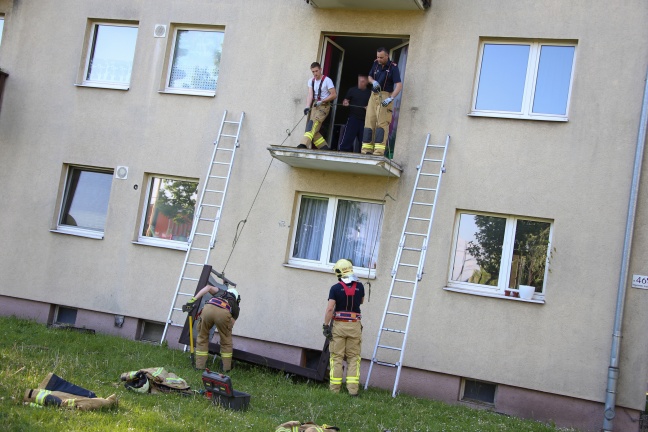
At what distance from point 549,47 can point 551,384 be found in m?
5.08

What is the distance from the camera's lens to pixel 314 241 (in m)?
12.4

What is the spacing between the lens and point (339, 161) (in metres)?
11.3

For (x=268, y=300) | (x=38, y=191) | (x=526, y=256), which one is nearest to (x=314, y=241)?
(x=268, y=300)

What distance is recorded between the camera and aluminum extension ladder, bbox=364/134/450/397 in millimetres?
11242

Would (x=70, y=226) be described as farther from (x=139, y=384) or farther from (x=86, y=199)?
(x=139, y=384)

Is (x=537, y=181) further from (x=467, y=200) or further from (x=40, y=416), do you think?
(x=40, y=416)

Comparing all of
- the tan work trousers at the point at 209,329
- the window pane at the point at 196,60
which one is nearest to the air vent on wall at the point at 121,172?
the window pane at the point at 196,60

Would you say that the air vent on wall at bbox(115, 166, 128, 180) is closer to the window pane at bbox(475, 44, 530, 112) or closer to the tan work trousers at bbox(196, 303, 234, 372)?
the tan work trousers at bbox(196, 303, 234, 372)

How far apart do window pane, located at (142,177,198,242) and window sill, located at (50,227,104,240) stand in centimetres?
83

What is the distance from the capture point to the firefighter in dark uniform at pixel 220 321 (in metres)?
10.4

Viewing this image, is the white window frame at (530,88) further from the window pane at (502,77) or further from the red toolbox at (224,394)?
the red toolbox at (224,394)

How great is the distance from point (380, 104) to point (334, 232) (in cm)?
226

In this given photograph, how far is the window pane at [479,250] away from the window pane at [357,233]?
53.6 inches

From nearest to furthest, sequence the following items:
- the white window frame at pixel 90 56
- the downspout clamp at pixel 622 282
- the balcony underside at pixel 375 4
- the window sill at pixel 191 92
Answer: the downspout clamp at pixel 622 282 < the balcony underside at pixel 375 4 < the window sill at pixel 191 92 < the white window frame at pixel 90 56
